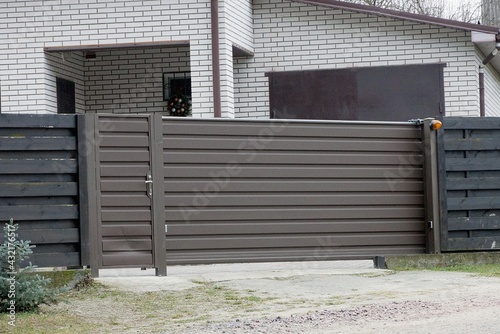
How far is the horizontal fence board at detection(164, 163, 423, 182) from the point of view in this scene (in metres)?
10.9

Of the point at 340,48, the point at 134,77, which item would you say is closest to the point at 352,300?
the point at 340,48

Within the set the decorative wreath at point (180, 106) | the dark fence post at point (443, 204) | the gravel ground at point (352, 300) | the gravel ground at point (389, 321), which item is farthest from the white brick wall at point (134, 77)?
the gravel ground at point (389, 321)

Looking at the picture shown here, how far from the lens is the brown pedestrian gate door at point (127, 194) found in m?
10.4

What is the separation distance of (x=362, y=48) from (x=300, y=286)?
25.5 feet

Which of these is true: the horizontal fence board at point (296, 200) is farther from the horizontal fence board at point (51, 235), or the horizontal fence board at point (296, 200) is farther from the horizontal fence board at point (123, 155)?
the horizontal fence board at point (51, 235)

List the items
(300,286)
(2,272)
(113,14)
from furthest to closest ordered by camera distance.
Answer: (113,14)
(300,286)
(2,272)

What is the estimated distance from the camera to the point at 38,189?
32.9 ft

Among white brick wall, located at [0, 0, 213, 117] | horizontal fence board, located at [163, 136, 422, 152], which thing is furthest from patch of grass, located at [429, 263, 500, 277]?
white brick wall, located at [0, 0, 213, 117]

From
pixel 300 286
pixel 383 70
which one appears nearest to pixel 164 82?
pixel 383 70

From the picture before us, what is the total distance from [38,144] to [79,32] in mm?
5909

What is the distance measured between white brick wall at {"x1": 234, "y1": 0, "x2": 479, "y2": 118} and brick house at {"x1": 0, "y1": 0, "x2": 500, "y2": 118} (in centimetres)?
2

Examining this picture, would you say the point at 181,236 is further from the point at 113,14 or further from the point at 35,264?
the point at 113,14

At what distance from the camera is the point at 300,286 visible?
9.91 metres

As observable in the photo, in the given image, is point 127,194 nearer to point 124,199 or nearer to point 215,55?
point 124,199
